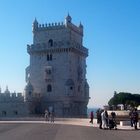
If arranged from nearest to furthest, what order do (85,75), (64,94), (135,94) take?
1. (64,94)
2. (85,75)
3. (135,94)

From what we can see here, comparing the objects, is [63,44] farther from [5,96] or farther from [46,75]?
[5,96]

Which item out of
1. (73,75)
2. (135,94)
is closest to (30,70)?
(73,75)

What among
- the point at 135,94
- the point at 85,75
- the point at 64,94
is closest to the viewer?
the point at 64,94

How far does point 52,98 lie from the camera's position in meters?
71.1

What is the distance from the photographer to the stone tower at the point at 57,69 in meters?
70.2

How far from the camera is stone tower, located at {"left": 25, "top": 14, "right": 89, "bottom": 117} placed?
230ft

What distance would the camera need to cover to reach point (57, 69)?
71438mm

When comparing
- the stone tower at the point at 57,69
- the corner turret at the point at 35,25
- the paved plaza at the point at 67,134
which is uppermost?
the corner turret at the point at 35,25

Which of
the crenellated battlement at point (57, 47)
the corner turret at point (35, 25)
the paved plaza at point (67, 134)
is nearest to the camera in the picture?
the paved plaza at point (67, 134)

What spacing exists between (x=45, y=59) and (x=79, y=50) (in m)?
6.34

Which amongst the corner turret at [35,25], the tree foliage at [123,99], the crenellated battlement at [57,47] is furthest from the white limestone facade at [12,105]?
the tree foliage at [123,99]

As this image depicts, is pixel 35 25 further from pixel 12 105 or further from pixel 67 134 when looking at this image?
pixel 67 134

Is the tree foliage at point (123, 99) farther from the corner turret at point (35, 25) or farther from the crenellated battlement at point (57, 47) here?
the corner turret at point (35, 25)

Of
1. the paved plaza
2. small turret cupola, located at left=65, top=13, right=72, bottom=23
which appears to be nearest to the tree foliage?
small turret cupola, located at left=65, top=13, right=72, bottom=23
